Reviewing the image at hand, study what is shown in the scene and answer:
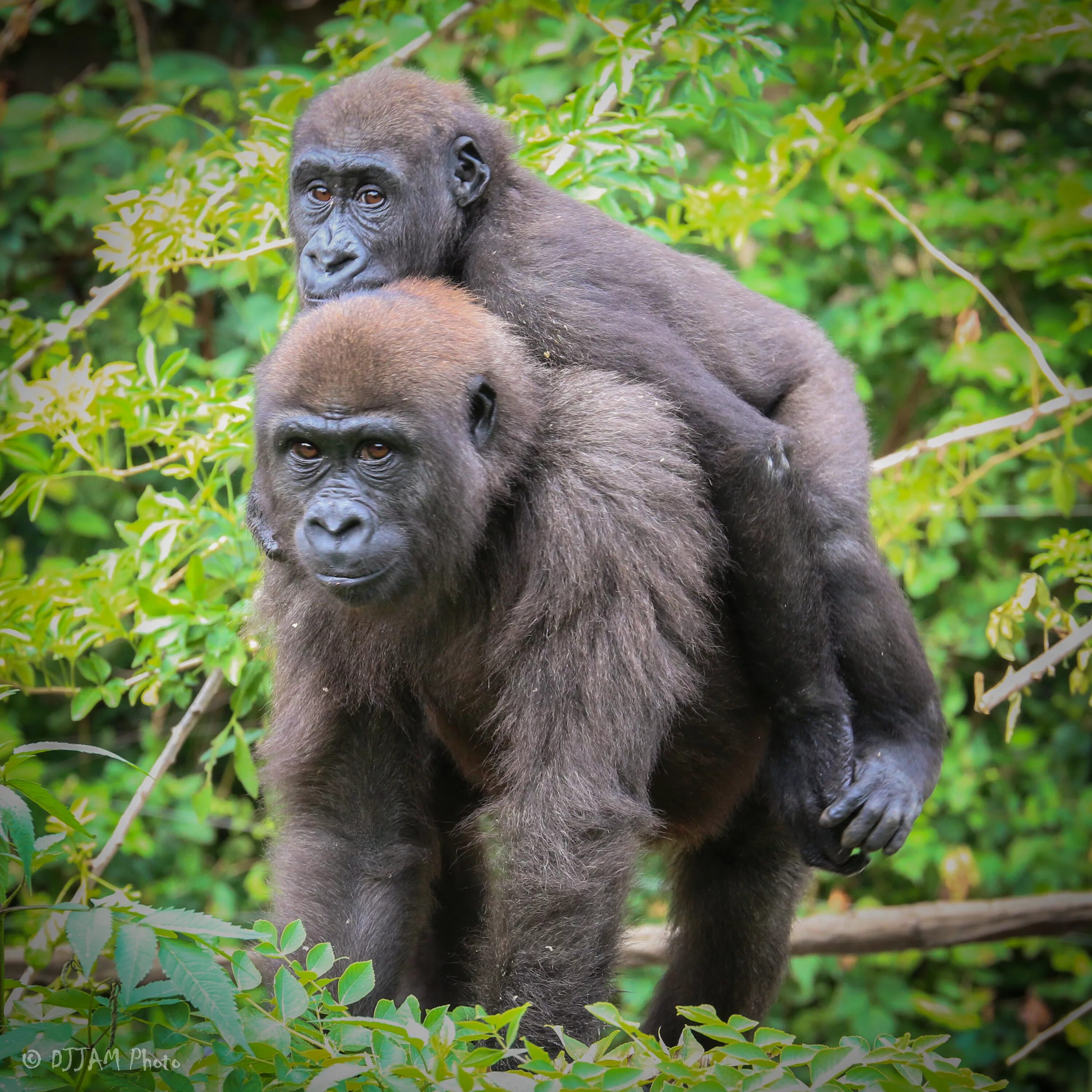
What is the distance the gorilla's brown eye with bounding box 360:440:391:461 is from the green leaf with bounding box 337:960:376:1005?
3.96 ft

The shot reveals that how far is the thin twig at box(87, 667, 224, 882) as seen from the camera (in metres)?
3.74

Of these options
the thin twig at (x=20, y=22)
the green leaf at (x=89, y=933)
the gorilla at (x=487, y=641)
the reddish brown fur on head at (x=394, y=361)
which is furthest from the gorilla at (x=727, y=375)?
the thin twig at (x=20, y=22)

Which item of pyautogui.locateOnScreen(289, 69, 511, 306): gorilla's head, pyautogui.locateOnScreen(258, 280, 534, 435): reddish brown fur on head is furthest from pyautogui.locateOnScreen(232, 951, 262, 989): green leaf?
pyautogui.locateOnScreen(289, 69, 511, 306): gorilla's head

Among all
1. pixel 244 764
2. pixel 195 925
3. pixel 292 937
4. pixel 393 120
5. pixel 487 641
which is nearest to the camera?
pixel 195 925

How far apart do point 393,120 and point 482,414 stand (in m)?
1.35

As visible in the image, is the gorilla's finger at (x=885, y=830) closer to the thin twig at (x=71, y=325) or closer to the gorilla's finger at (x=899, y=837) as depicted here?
the gorilla's finger at (x=899, y=837)

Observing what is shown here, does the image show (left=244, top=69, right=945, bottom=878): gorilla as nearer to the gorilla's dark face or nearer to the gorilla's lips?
the gorilla's dark face

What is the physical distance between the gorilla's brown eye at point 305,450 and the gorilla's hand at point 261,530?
0.30 meters

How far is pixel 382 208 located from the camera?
12.5 ft

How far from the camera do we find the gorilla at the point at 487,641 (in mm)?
2887

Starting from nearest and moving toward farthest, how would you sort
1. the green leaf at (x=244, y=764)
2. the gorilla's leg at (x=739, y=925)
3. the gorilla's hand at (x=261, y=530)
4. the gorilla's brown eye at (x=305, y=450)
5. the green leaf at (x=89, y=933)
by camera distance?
the green leaf at (x=89, y=933) < the gorilla's brown eye at (x=305, y=450) < the gorilla's hand at (x=261, y=530) < the gorilla's leg at (x=739, y=925) < the green leaf at (x=244, y=764)

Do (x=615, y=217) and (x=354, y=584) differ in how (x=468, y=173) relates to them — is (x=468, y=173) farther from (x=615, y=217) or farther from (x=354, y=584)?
(x=354, y=584)

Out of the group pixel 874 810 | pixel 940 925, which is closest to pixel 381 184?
pixel 874 810

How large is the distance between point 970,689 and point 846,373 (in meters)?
4.21
